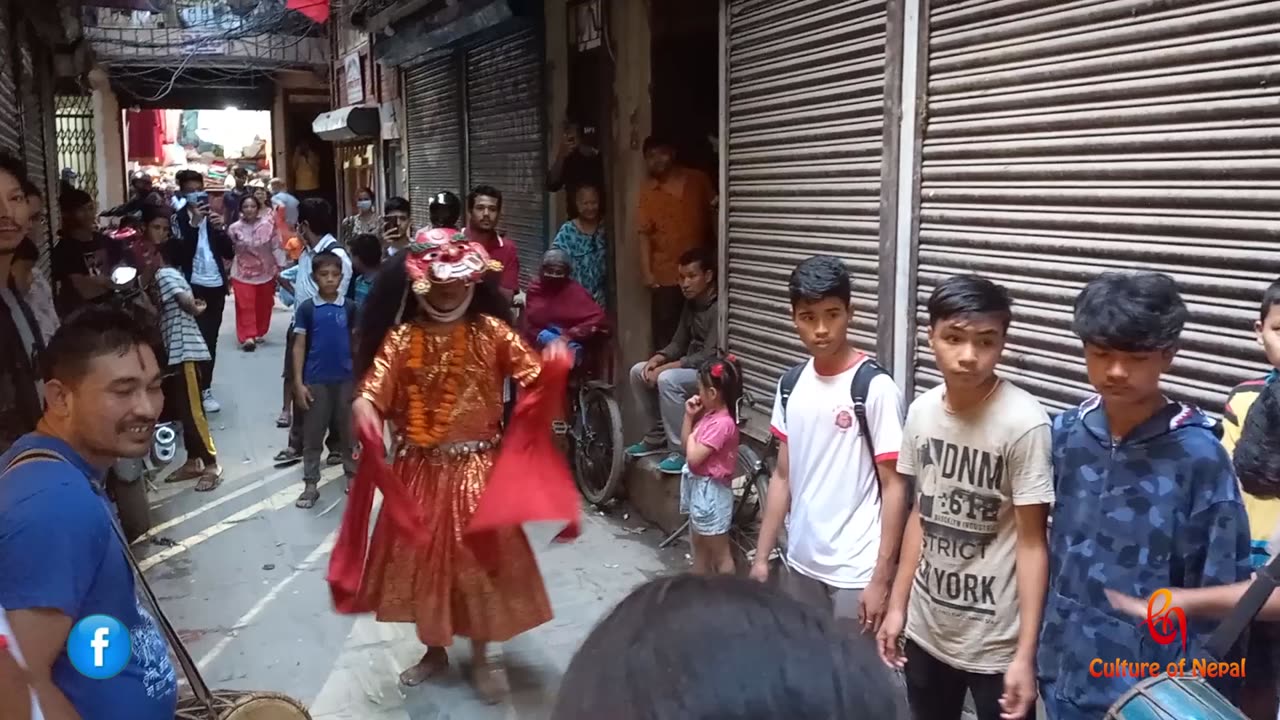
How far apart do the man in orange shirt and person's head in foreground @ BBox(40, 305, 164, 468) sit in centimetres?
439

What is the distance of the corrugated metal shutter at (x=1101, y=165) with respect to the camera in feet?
9.39

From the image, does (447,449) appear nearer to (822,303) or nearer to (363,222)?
(822,303)

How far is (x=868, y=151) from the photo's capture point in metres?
4.46

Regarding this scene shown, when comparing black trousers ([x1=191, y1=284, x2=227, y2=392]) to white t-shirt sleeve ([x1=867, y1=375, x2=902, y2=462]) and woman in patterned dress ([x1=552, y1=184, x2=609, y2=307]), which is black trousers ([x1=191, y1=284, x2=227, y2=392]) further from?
white t-shirt sleeve ([x1=867, y1=375, x2=902, y2=462])

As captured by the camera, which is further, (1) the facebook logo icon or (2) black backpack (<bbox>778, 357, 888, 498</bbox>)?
(2) black backpack (<bbox>778, 357, 888, 498</bbox>)

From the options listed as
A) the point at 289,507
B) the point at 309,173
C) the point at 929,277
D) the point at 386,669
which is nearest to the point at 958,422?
the point at 929,277

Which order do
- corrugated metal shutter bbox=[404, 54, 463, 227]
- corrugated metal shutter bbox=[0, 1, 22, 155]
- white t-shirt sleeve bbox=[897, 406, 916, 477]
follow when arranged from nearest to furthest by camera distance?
white t-shirt sleeve bbox=[897, 406, 916, 477]
corrugated metal shutter bbox=[0, 1, 22, 155]
corrugated metal shutter bbox=[404, 54, 463, 227]

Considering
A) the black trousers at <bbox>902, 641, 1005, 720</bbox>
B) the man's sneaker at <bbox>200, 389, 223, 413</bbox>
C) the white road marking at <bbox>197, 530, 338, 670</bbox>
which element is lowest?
the white road marking at <bbox>197, 530, 338, 670</bbox>

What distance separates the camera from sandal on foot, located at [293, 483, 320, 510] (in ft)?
21.7

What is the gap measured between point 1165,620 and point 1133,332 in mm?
598

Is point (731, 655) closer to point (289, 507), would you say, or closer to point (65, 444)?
point (65, 444)

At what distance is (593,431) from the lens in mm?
6680

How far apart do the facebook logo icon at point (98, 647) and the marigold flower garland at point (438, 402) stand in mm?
1963

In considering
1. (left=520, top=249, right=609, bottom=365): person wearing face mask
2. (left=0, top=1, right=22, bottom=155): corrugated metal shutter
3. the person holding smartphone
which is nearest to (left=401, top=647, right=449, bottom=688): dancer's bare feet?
(left=520, top=249, right=609, bottom=365): person wearing face mask
